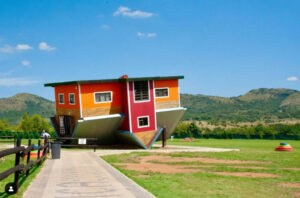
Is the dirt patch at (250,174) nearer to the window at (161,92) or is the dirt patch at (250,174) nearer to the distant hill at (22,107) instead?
the window at (161,92)

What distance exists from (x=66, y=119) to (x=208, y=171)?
63.0 feet

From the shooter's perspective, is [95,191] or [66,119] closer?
[95,191]

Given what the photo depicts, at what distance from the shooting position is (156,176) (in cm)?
1323

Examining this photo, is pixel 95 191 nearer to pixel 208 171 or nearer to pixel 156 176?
pixel 156 176

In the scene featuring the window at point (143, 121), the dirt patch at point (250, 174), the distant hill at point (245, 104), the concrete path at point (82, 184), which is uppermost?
the distant hill at point (245, 104)

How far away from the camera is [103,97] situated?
3020 centimetres

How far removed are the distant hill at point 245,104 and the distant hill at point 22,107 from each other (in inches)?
3024

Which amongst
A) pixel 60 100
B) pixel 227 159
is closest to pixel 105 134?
pixel 60 100

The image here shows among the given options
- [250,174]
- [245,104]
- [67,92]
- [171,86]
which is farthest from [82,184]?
[245,104]

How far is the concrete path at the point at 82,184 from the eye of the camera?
→ 957 cm

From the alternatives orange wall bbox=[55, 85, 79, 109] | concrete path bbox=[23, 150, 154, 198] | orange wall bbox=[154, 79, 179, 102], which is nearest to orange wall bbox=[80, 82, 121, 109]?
orange wall bbox=[55, 85, 79, 109]

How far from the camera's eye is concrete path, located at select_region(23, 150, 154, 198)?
957cm

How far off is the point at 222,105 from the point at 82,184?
6140 inches

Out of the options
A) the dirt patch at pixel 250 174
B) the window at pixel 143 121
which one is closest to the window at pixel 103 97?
the window at pixel 143 121
